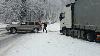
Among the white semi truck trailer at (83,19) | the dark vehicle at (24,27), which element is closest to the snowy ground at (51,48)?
the white semi truck trailer at (83,19)

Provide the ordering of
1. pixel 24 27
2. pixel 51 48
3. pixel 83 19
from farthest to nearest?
pixel 24 27 → pixel 83 19 → pixel 51 48

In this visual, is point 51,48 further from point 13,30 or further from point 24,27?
point 13,30

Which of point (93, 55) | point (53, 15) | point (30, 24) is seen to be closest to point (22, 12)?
point (30, 24)

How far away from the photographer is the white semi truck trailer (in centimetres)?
1970

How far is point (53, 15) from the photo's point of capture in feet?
532

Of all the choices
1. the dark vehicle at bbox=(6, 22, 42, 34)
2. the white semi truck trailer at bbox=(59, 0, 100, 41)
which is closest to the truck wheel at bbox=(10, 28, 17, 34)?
the dark vehicle at bbox=(6, 22, 42, 34)

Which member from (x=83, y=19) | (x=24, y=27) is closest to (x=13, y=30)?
(x=24, y=27)

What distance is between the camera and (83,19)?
2275 cm

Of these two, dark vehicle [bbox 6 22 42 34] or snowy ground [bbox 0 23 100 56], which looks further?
dark vehicle [bbox 6 22 42 34]

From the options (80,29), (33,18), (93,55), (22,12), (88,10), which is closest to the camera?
(93,55)

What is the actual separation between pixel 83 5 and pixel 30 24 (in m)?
15.2

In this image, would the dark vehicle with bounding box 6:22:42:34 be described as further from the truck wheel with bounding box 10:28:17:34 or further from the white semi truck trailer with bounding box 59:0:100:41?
the white semi truck trailer with bounding box 59:0:100:41

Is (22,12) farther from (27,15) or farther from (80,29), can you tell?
(80,29)

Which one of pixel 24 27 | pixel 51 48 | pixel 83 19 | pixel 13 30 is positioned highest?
pixel 83 19
